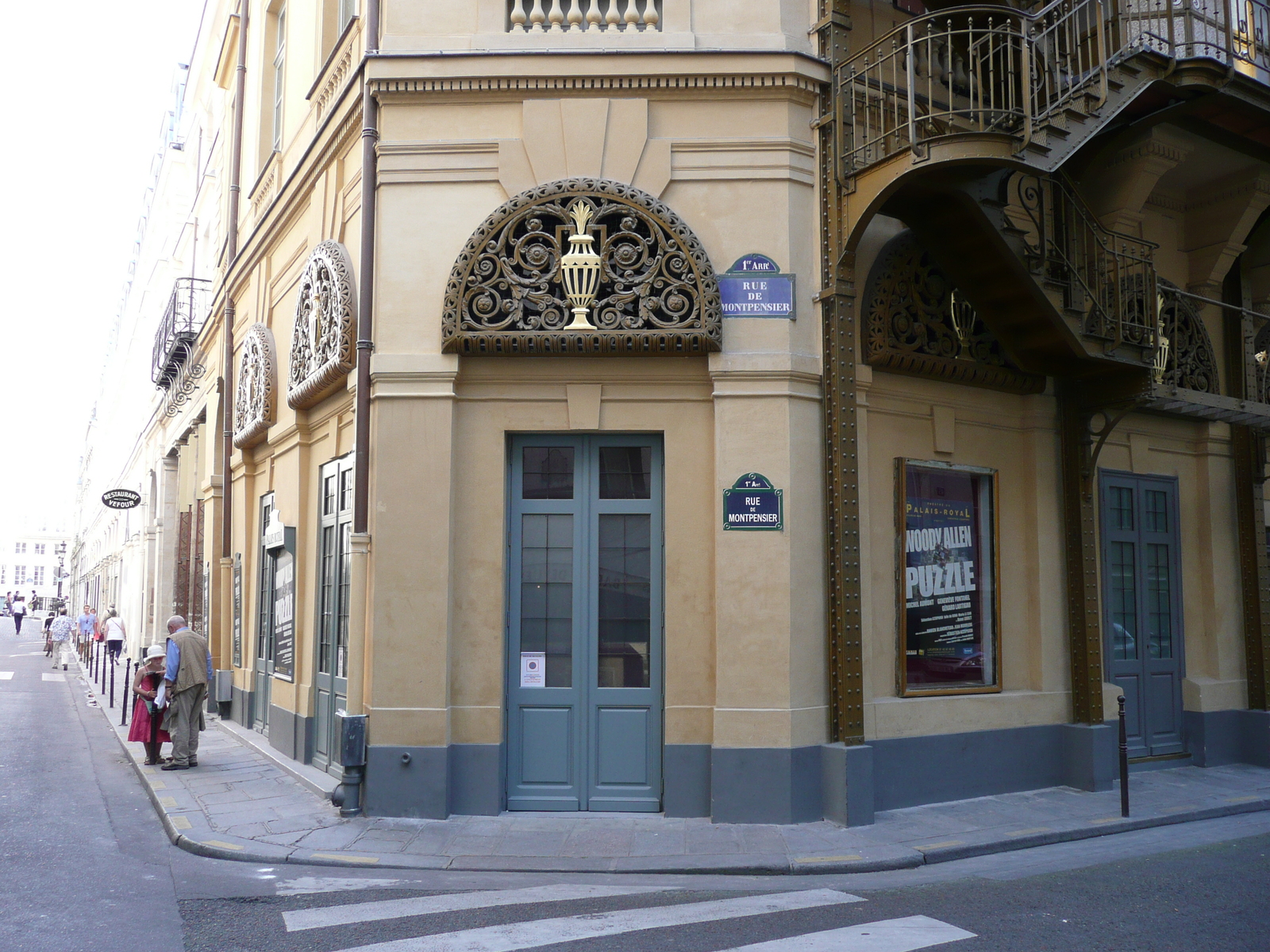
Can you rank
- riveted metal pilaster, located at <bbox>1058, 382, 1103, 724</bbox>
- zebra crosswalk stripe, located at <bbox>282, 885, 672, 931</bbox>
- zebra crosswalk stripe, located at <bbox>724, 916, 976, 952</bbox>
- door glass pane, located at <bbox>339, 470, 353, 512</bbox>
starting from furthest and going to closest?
door glass pane, located at <bbox>339, 470, 353, 512</bbox> < riveted metal pilaster, located at <bbox>1058, 382, 1103, 724</bbox> < zebra crosswalk stripe, located at <bbox>282, 885, 672, 931</bbox> < zebra crosswalk stripe, located at <bbox>724, 916, 976, 952</bbox>

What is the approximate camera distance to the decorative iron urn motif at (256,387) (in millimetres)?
13422

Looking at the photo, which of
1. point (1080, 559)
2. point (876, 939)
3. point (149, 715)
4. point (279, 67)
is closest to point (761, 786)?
point (876, 939)

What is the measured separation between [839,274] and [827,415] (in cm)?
128

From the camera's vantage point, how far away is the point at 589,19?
9.47 m

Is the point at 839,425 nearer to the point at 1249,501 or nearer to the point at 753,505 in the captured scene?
the point at 753,505

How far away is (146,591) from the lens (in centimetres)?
2770

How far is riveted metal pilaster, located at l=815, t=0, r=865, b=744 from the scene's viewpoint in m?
8.82

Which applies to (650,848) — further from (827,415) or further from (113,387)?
(113,387)

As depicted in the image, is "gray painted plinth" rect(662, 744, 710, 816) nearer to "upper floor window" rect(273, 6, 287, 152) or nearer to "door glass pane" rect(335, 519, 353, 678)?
"door glass pane" rect(335, 519, 353, 678)

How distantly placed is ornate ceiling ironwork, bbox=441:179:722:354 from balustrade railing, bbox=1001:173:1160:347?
3.14 m

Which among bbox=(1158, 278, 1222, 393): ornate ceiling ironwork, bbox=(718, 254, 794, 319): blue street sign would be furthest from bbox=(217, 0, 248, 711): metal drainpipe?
bbox=(1158, 278, 1222, 393): ornate ceiling ironwork

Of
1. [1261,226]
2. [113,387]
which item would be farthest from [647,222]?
[113,387]

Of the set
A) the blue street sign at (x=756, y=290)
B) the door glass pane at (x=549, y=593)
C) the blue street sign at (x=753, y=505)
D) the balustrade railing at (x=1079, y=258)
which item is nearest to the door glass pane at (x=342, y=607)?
the door glass pane at (x=549, y=593)

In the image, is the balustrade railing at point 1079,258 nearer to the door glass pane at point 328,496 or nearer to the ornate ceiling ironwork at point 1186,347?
the ornate ceiling ironwork at point 1186,347
